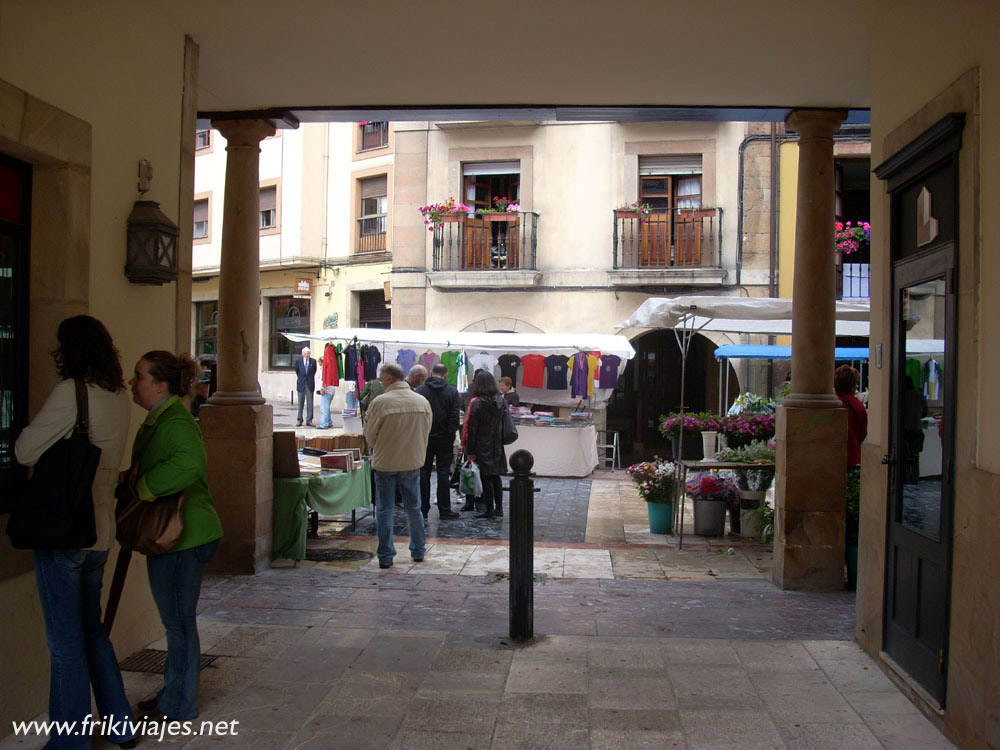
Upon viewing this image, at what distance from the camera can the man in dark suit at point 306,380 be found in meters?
19.8

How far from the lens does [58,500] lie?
3191mm

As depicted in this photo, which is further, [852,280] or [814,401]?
[852,280]

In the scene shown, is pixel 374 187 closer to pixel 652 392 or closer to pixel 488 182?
pixel 488 182

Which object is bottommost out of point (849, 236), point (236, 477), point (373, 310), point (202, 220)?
point (236, 477)

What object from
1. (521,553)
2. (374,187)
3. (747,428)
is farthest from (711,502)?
(374,187)

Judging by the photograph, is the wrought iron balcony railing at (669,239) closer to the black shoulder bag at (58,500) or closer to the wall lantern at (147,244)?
the wall lantern at (147,244)

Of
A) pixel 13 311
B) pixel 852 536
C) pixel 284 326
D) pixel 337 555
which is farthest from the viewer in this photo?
pixel 284 326

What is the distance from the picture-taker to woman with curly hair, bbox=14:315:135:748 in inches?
128

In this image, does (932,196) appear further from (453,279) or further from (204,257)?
(204,257)

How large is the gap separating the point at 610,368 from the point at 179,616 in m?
11.1

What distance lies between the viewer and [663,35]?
5305mm

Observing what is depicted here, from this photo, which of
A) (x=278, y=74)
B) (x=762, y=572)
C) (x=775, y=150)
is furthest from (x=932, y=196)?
(x=775, y=150)

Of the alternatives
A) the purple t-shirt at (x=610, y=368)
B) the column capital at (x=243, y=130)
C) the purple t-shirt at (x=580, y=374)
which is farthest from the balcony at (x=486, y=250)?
the column capital at (x=243, y=130)

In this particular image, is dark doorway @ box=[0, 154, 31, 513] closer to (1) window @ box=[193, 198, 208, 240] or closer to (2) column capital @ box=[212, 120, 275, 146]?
(2) column capital @ box=[212, 120, 275, 146]
